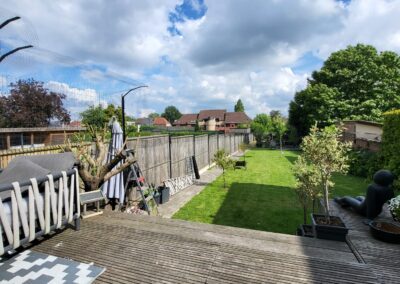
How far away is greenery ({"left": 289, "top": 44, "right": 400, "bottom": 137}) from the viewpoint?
21625 millimetres

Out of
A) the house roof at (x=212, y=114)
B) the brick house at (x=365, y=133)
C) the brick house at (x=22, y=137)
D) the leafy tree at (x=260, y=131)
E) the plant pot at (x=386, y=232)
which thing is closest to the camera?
the plant pot at (x=386, y=232)

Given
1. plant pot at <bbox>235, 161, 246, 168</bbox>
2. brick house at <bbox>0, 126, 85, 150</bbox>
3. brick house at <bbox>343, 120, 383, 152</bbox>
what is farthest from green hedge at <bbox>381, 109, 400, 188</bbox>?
brick house at <bbox>0, 126, 85, 150</bbox>

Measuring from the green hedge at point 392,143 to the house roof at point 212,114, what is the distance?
49529 millimetres

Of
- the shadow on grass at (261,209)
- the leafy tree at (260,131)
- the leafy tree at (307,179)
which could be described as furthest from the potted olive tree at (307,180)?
the leafy tree at (260,131)

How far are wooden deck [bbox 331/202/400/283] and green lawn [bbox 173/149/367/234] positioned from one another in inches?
67.5

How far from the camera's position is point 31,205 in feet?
8.99

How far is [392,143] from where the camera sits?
370 inches

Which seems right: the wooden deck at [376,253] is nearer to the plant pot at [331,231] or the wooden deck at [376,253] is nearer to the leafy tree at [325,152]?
the plant pot at [331,231]

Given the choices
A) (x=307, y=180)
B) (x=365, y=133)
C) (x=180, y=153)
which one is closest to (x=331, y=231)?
(x=307, y=180)

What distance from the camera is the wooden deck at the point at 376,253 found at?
2758mm

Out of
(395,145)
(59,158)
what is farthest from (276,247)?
(395,145)

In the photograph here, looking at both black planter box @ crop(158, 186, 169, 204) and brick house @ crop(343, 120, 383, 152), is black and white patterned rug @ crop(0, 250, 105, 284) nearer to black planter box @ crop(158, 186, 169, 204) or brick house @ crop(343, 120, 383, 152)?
black planter box @ crop(158, 186, 169, 204)

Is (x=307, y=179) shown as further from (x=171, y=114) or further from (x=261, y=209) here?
(x=171, y=114)

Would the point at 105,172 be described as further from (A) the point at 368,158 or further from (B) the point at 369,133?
(B) the point at 369,133
